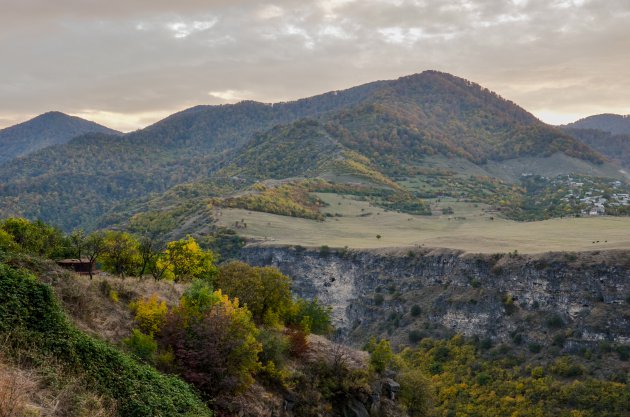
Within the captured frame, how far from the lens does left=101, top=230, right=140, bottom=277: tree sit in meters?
38.2

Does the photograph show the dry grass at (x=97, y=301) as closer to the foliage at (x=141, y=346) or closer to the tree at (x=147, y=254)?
the foliage at (x=141, y=346)

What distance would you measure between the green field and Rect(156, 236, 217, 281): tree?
54.8 metres

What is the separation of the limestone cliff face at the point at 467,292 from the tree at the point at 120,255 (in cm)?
5235

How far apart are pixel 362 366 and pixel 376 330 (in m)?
58.4

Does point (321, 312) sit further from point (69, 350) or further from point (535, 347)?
point (535, 347)

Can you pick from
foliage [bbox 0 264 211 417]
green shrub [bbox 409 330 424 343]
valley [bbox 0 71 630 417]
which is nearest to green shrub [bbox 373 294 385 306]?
valley [bbox 0 71 630 417]

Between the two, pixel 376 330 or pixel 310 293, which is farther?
pixel 310 293

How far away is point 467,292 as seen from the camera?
273 ft

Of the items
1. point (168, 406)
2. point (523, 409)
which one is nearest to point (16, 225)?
point (168, 406)

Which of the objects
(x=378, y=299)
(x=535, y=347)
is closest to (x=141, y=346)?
(x=535, y=347)

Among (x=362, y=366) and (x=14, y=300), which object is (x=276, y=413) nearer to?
(x=362, y=366)

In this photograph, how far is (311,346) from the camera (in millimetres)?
32531

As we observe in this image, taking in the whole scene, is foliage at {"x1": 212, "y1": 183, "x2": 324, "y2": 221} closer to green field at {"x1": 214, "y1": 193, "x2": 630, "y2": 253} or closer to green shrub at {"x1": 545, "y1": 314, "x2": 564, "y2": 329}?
green field at {"x1": 214, "y1": 193, "x2": 630, "y2": 253}

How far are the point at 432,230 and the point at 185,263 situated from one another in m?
98.6
